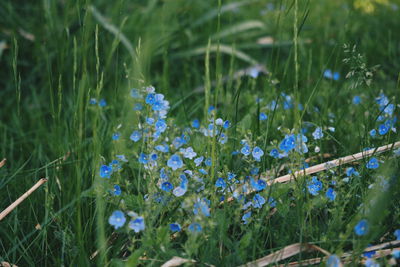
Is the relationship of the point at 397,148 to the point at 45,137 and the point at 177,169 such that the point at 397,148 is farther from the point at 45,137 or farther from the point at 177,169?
the point at 45,137

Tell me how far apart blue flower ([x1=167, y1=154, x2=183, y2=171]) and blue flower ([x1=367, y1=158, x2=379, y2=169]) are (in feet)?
2.41

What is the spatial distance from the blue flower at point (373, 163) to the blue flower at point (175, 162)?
74 centimetres

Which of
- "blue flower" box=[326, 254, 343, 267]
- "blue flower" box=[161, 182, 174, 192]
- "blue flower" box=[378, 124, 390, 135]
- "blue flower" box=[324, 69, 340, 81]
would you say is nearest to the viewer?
"blue flower" box=[326, 254, 343, 267]

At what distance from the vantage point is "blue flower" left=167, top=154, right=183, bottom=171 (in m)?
1.72

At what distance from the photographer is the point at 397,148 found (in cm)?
194

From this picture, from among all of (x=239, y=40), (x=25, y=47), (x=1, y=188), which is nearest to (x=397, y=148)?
(x=1, y=188)

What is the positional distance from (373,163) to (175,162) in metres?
0.77

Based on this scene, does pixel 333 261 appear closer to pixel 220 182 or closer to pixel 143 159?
pixel 220 182

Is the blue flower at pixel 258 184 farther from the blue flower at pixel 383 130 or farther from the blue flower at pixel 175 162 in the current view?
the blue flower at pixel 383 130

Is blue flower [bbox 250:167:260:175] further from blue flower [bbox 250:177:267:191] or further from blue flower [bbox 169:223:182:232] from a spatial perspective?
blue flower [bbox 169:223:182:232]

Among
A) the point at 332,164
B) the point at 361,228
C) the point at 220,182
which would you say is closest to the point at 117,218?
the point at 220,182

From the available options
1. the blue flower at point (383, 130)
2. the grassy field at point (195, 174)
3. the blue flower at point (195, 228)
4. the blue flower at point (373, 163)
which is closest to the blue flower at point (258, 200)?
the grassy field at point (195, 174)

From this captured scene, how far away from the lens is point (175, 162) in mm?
1739

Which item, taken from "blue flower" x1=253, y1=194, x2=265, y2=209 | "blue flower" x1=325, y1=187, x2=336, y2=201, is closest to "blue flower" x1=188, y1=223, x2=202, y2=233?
"blue flower" x1=253, y1=194, x2=265, y2=209
